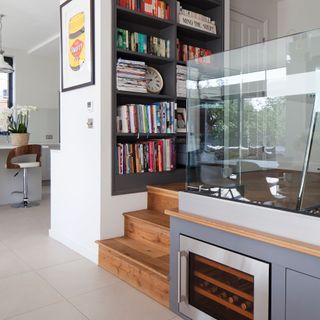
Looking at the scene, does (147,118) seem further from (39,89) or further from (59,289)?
(39,89)

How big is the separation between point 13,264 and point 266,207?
2282 mm

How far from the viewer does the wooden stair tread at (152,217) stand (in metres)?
2.79

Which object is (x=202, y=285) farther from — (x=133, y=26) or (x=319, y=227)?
(x=133, y=26)

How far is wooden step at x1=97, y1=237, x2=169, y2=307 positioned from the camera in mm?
2336

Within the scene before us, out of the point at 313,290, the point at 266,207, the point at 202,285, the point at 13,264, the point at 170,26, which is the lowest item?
the point at 13,264

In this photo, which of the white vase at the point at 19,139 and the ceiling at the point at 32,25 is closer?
the ceiling at the point at 32,25

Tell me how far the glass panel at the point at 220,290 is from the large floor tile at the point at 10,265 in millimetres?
1535

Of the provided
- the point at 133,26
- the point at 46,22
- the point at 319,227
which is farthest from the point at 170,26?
the point at 46,22

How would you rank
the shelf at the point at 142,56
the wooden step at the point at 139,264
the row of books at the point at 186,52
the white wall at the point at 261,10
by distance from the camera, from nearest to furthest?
the wooden step at the point at 139,264
the shelf at the point at 142,56
the row of books at the point at 186,52
the white wall at the point at 261,10

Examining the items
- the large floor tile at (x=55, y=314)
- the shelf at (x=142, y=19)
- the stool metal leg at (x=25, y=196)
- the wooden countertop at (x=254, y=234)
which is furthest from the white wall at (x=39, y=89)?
the wooden countertop at (x=254, y=234)

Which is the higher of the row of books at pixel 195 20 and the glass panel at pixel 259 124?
the row of books at pixel 195 20

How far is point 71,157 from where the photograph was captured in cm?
338

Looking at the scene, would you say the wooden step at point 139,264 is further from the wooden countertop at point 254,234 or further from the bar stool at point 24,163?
the bar stool at point 24,163

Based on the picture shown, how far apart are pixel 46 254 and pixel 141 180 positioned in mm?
1129
